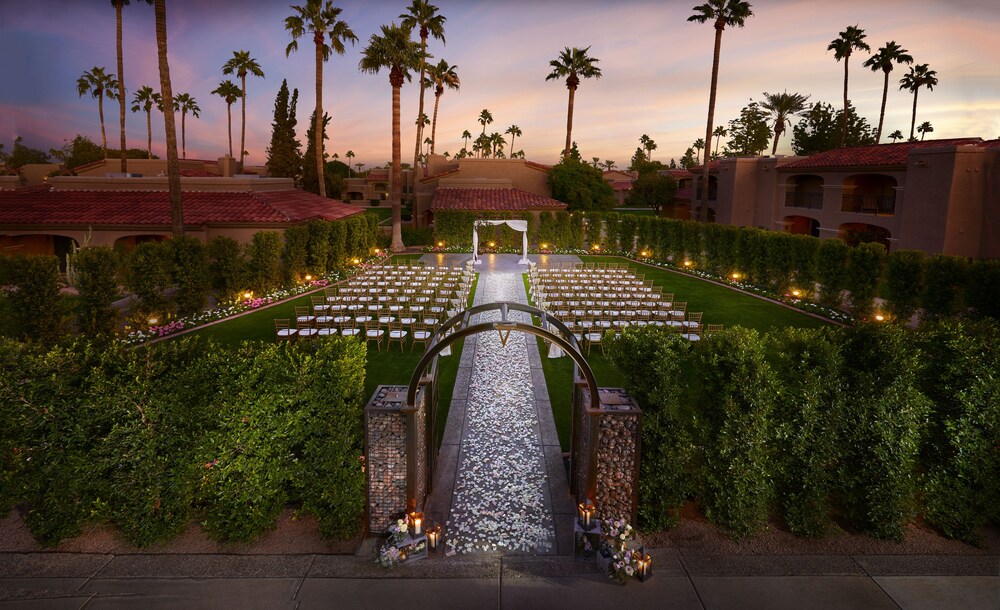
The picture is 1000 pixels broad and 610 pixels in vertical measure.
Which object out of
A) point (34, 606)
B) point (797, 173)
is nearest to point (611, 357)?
point (34, 606)

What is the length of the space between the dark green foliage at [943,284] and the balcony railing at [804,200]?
24.5 metres

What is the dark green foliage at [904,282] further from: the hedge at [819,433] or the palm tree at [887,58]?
the palm tree at [887,58]

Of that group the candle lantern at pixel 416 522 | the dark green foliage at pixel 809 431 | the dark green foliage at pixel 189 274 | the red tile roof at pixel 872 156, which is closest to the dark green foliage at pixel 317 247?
the dark green foliage at pixel 189 274

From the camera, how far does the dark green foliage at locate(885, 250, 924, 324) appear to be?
18.2 meters

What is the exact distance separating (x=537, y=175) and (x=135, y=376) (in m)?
47.6

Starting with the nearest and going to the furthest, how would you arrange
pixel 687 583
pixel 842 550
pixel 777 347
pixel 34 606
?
1. pixel 34 606
2. pixel 687 583
3. pixel 842 550
4. pixel 777 347

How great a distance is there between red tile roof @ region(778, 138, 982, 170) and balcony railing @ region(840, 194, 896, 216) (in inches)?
103

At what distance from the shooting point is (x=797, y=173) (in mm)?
41031

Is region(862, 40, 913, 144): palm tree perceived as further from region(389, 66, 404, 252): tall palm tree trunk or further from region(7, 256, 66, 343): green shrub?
region(7, 256, 66, 343): green shrub

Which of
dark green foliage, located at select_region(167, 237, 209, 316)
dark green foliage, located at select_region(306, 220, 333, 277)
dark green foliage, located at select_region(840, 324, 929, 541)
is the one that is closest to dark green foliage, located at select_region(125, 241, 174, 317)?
dark green foliage, located at select_region(167, 237, 209, 316)

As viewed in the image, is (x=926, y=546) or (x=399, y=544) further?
(x=926, y=546)

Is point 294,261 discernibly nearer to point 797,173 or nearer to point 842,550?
point 842,550

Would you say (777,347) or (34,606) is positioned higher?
(777,347)

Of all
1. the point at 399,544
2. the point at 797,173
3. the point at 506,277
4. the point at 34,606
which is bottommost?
the point at 34,606
